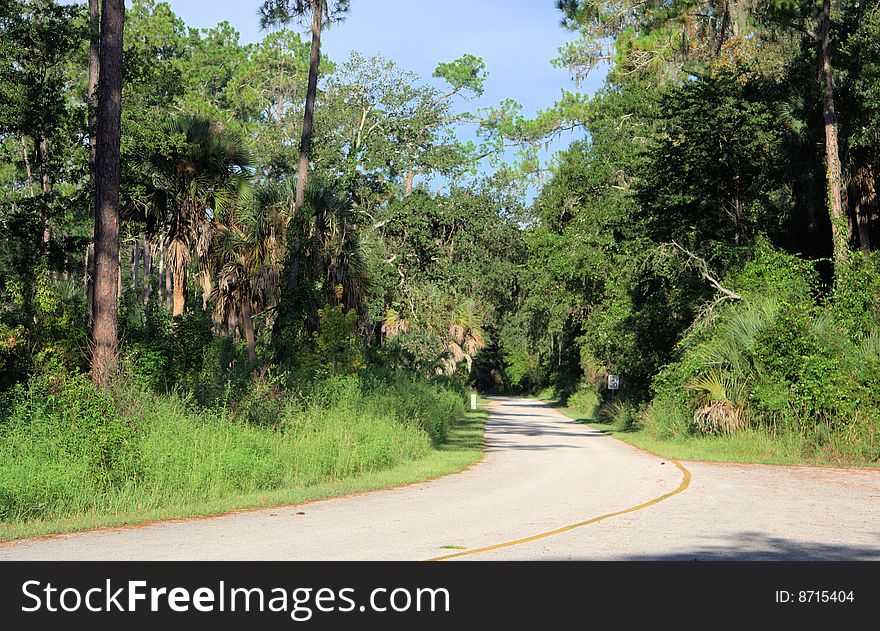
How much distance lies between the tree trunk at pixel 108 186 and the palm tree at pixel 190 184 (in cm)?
860

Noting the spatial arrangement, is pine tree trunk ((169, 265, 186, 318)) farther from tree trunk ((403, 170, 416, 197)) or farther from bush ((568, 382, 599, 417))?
bush ((568, 382, 599, 417))

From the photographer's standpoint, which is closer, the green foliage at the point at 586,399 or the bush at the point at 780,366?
the bush at the point at 780,366

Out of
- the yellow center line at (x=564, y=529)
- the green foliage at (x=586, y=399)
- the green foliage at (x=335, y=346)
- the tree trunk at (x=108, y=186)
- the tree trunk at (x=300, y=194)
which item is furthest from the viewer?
the green foliage at (x=586, y=399)

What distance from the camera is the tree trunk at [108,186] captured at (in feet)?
53.6

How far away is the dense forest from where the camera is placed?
53.9 ft

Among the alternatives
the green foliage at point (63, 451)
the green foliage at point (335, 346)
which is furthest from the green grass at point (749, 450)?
the green foliage at point (63, 451)

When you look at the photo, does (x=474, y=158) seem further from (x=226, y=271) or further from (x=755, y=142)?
(x=226, y=271)

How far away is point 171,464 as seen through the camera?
46.8 ft

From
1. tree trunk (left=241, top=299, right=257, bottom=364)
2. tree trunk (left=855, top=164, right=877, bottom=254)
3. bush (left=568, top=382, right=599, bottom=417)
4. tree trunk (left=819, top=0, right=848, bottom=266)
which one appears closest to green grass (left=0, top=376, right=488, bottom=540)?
tree trunk (left=241, top=299, right=257, bottom=364)

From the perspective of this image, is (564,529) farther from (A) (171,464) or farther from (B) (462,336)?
(B) (462,336)

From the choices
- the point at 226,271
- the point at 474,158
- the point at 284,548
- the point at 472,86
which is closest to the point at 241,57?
the point at 472,86

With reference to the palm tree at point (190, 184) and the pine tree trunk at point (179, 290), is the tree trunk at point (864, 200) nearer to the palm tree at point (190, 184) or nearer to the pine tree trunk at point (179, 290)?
the palm tree at point (190, 184)

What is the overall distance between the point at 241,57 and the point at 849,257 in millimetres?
57850

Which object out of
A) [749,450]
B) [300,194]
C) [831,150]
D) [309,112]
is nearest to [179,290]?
[300,194]
